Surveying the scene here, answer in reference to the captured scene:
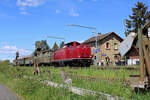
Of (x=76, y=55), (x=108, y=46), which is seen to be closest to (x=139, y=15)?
(x=108, y=46)

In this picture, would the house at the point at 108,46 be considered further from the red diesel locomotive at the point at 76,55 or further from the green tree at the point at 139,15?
the red diesel locomotive at the point at 76,55

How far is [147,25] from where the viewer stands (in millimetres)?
5164

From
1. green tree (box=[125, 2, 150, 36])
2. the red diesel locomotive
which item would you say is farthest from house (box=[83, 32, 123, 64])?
the red diesel locomotive

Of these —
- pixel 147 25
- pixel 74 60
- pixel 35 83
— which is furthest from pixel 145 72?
pixel 74 60

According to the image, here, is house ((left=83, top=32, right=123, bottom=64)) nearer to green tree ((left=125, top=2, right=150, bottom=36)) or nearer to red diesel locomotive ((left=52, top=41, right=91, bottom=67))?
green tree ((left=125, top=2, right=150, bottom=36))

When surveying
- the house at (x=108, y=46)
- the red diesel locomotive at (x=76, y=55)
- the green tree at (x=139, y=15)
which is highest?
the green tree at (x=139, y=15)

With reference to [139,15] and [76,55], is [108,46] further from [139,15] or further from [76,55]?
[76,55]

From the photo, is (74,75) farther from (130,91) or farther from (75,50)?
(75,50)

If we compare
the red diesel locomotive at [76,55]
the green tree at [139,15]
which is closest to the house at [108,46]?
the green tree at [139,15]

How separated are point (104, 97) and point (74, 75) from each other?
436 cm

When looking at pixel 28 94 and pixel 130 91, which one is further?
pixel 28 94

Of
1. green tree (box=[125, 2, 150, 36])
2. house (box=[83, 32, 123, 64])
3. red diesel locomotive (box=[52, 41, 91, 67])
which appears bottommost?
red diesel locomotive (box=[52, 41, 91, 67])

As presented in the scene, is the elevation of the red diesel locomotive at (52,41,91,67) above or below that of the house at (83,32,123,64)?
below

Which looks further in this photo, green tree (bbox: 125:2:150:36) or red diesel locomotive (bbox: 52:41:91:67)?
green tree (bbox: 125:2:150:36)
